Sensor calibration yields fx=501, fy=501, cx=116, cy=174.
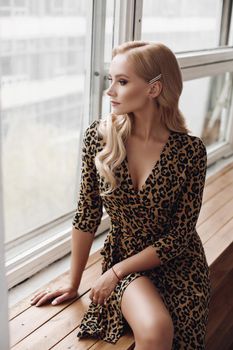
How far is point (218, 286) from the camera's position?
7.62 feet

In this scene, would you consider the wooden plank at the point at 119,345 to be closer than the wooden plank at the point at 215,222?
Yes

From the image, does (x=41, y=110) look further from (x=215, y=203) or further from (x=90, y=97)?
(x=215, y=203)

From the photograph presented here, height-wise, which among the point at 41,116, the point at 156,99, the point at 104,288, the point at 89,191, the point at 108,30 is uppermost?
the point at 108,30

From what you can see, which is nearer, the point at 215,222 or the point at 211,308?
the point at 211,308

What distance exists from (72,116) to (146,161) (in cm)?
60

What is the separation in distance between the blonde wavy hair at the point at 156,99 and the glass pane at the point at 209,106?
1.46 meters

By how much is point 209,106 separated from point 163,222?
1.98 meters

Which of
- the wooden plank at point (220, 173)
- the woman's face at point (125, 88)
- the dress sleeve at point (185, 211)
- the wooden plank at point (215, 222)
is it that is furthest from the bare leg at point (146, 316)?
the wooden plank at point (220, 173)

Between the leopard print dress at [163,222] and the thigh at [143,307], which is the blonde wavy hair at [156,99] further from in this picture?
the thigh at [143,307]

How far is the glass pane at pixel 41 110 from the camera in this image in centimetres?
172

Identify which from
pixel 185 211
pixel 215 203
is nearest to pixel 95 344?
pixel 185 211

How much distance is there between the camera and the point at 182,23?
2.79 metres

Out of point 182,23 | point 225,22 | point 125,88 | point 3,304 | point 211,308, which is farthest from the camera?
point 225,22

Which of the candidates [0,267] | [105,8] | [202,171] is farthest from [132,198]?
[105,8]
